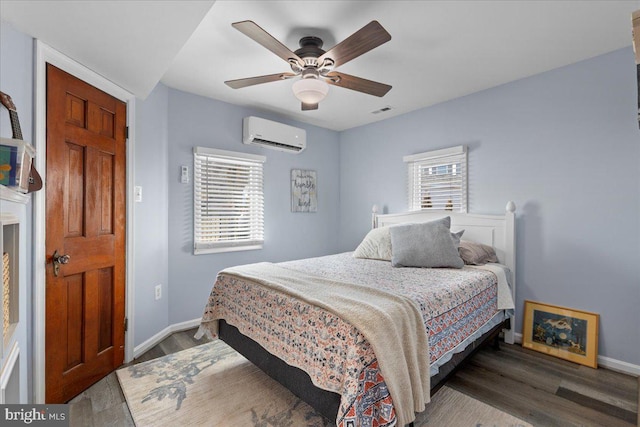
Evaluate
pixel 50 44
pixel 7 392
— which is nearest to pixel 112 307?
pixel 7 392

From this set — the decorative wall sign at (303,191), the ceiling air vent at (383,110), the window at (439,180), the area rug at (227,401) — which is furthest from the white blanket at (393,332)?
the ceiling air vent at (383,110)

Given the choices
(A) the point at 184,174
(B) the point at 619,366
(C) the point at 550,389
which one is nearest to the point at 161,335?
(A) the point at 184,174

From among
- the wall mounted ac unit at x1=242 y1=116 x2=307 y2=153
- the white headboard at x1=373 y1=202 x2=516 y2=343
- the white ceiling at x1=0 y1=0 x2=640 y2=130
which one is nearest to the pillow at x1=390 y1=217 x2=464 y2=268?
the white headboard at x1=373 y1=202 x2=516 y2=343

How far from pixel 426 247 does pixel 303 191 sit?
2.08 m

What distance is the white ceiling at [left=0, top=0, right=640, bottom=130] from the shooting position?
61.6 inches

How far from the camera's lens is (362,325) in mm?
1337

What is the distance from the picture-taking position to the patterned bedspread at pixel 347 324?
1.29 m

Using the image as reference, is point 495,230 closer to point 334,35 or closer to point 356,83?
point 356,83

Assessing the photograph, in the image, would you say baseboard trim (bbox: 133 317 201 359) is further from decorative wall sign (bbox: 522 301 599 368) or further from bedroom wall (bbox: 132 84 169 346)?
decorative wall sign (bbox: 522 301 599 368)

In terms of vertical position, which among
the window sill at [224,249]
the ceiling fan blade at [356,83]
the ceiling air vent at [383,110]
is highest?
the ceiling air vent at [383,110]

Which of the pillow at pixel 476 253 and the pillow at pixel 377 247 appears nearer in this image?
the pillow at pixel 476 253

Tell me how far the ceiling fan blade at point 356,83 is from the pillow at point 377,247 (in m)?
1.45

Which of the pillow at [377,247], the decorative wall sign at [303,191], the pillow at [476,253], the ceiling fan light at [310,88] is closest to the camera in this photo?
the ceiling fan light at [310,88]

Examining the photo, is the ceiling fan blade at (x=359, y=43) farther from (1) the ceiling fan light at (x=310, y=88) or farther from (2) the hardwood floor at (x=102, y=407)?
(2) the hardwood floor at (x=102, y=407)
